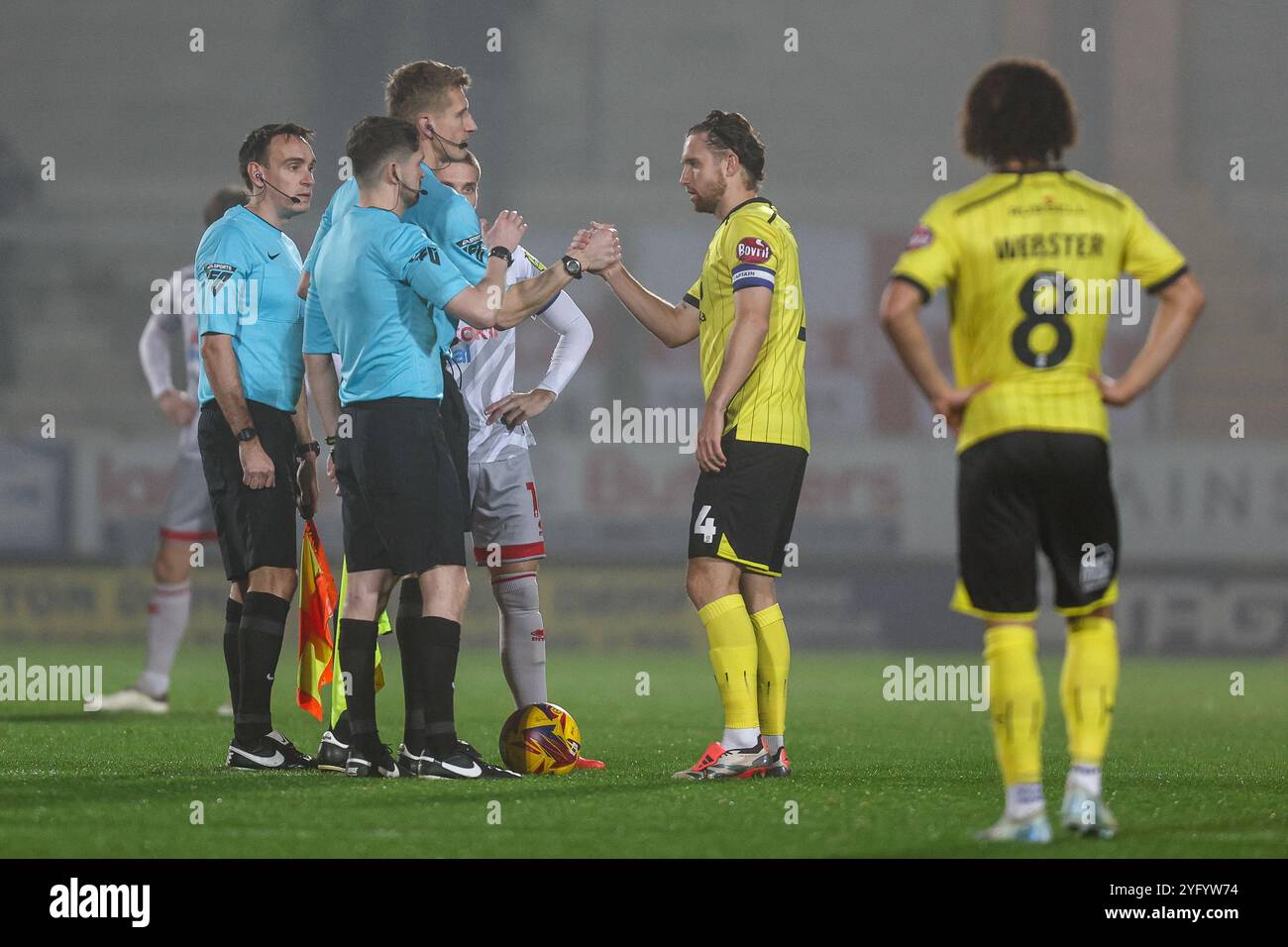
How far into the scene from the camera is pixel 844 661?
16797 mm

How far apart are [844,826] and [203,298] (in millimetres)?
3011

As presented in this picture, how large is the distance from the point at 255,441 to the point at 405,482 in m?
0.83

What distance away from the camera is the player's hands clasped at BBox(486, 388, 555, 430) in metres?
6.34

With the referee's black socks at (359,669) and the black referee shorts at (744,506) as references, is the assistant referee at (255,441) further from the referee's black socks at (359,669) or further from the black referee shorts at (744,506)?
the black referee shorts at (744,506)

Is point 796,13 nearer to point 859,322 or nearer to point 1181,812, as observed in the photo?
point 859,322

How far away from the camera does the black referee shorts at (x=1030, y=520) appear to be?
14.0 ft

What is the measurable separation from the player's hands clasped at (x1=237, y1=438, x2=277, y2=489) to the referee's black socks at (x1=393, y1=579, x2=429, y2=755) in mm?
626

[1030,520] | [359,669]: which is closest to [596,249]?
[359,669]

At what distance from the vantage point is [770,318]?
593 cm

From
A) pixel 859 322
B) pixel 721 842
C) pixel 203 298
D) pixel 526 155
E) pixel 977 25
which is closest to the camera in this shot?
pixel 721 842

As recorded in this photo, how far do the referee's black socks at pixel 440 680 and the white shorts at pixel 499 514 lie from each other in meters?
0.87

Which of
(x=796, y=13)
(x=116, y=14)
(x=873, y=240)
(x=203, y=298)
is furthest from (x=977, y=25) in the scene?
(x=203, y=298)

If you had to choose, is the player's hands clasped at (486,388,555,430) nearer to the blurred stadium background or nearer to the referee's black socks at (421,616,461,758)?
the referee's black socks at (421,616,461,758)

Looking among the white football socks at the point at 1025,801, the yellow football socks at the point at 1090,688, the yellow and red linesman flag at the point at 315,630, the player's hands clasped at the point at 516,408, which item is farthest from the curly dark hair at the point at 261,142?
the white football socks at the point at 1025,801
